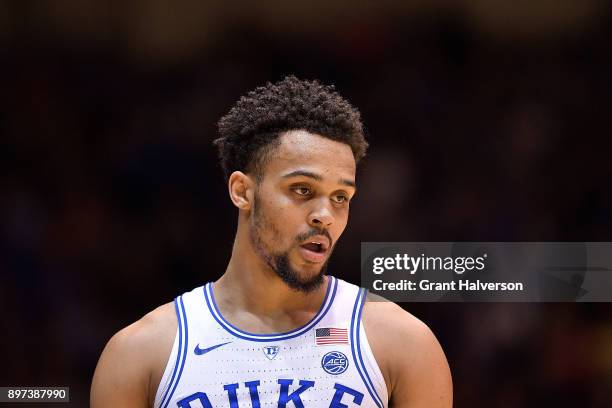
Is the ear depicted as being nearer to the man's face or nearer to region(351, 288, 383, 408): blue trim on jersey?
the man's face

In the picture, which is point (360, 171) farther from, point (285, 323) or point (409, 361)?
point (409, 361)

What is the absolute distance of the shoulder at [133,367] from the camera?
354 cm

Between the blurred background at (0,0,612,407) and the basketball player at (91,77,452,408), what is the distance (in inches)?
60.4

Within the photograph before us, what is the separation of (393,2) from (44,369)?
2954 millimetres

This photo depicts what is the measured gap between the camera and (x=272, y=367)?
11.6 feet

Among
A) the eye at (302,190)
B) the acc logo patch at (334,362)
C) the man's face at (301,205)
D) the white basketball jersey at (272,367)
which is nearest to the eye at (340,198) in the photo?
the man's face at (301,205)

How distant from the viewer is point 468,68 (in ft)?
18.4

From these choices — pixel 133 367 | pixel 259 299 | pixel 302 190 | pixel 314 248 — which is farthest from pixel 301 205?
pixel 133 367

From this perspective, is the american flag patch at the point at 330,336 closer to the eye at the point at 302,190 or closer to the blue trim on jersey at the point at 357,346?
the blue trim on jersey at the point at 357,346

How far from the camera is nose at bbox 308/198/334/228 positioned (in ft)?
11.4

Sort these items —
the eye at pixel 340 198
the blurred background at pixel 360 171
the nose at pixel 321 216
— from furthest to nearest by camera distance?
1. the blurred background at pixel 360 171
2. the eye at pixel 340 198
3. the nose at pixel 321 216

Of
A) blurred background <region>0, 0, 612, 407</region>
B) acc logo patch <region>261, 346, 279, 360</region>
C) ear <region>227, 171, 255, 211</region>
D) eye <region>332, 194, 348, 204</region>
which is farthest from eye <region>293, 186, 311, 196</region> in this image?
blurred background <region>0, 0, 612, 407</region>

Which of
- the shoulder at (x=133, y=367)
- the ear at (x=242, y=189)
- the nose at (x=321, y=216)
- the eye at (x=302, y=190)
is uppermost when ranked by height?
the ear at (x=242, y=189)

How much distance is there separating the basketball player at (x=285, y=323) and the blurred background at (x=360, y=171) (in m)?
1.53
